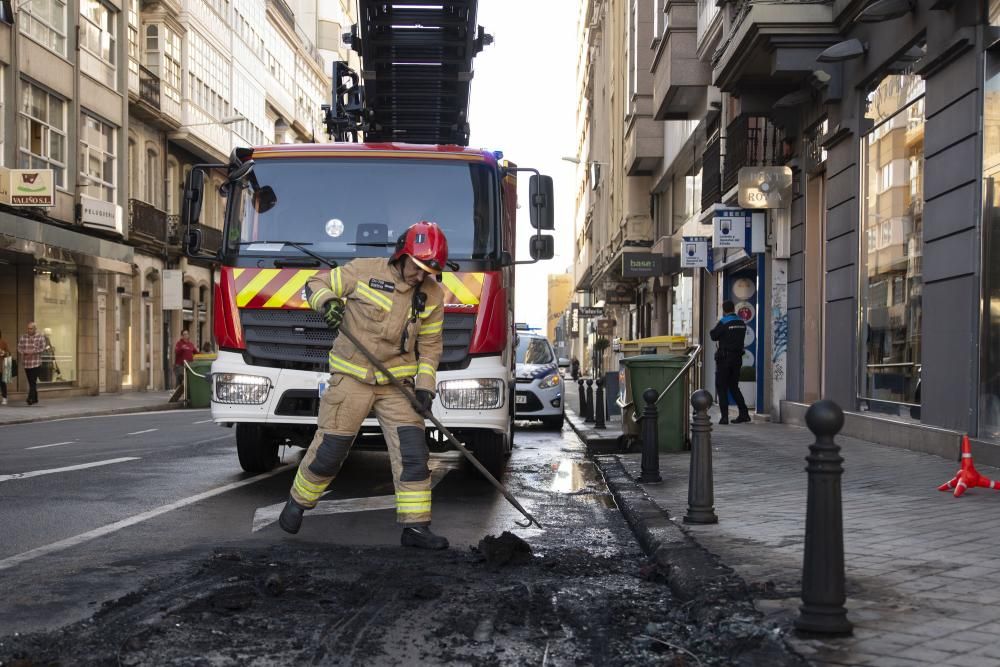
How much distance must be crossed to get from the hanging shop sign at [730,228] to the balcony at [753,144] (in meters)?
0.69

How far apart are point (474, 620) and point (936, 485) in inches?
213

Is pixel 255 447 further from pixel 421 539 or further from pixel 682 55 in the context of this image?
pixel 682 55

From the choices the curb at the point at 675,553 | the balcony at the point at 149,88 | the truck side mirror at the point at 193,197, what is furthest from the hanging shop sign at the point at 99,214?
the curb at the point at 675,553

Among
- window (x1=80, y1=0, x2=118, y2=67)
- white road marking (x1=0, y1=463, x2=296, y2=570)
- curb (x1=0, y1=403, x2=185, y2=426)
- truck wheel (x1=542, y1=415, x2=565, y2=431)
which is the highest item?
window (x1=80, y1=0, x2=118, y2=67)

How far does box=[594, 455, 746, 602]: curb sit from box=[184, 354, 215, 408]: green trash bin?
1840cm

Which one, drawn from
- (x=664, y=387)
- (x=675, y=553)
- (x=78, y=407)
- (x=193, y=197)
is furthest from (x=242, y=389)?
(x=78, y=407)

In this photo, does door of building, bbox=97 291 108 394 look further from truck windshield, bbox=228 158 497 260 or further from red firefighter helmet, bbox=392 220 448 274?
red firefighter helmet, bbox=392 220 448 274

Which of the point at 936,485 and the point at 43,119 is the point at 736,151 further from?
the point at 43,119

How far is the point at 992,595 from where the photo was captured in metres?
4.93

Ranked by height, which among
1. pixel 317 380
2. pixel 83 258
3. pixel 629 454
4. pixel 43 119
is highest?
pixel 43 119

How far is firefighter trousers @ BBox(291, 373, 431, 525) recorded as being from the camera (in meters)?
6.82

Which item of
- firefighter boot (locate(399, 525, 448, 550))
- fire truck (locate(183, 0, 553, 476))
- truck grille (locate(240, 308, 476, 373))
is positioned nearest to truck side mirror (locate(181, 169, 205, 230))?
fire truck (locate(183, 0, 553, 476))

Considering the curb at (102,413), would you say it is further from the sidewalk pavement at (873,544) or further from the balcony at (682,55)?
the balcony at (682,55)

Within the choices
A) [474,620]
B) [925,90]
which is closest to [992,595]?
[474,620]
